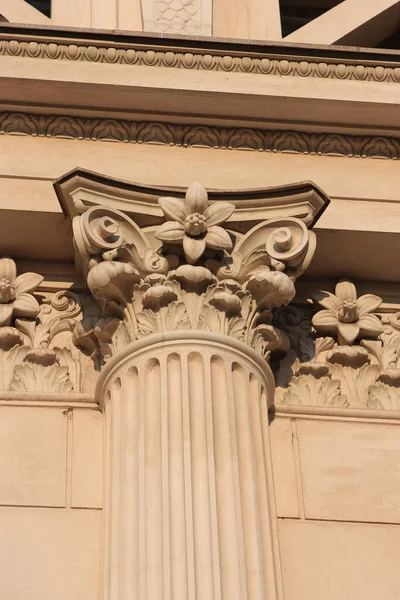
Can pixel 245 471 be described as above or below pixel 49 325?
below

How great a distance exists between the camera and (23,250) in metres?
11.3

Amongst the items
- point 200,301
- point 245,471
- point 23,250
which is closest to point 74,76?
point 23,250

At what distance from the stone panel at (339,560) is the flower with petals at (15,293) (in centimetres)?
229

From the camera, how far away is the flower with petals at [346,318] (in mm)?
11242

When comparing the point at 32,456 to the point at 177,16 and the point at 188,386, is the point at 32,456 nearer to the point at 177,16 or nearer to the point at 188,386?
the point at 188,386

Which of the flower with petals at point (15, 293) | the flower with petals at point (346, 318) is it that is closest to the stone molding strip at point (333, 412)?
the flower with petals at point (346, 318)

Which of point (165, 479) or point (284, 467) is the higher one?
point (284, 467)

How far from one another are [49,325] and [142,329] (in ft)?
2.96

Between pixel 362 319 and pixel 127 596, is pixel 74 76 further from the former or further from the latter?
pixel 127 596

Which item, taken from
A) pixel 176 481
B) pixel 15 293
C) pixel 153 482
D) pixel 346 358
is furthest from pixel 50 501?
pixel 346 358

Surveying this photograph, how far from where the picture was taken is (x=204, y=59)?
11602mm

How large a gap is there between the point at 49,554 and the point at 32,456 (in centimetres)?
73

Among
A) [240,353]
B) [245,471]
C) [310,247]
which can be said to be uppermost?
[310,247]

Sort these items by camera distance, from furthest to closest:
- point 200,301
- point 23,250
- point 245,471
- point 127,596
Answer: point 23,250 → point 200,301 → point 245,471 → point 127,596
